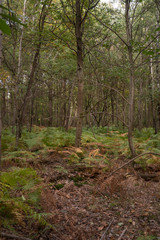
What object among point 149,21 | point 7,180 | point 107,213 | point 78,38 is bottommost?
point 107,213

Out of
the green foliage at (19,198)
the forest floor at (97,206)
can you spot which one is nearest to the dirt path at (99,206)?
the forest floor at (97,206)

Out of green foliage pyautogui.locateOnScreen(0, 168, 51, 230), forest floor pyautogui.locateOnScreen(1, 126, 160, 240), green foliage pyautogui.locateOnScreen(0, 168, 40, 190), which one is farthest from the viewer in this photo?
green foliage pyautogui.locateOnScreen(0, 168, 40, 190)

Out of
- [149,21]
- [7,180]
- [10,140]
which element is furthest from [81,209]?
[149,21]

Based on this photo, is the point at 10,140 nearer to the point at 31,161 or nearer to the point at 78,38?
the point at 31,161

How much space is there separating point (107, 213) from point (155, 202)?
105 cm

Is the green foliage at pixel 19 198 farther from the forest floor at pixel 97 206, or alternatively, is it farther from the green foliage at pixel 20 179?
the forest floor at pixel 97 206

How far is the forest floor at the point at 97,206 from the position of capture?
2510 mm

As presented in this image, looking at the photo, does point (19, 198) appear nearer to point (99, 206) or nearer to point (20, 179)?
point (20, 179)

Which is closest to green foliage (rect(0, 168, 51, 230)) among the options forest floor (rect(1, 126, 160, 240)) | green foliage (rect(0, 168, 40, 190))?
green foliage (rect(0, 168, 40, 190))

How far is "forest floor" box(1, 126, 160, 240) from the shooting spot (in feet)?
8.23

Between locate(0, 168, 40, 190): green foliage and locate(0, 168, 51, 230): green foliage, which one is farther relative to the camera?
locate(0, 168, 40, 190): green foliage

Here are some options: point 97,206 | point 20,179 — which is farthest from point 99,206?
point 20,179

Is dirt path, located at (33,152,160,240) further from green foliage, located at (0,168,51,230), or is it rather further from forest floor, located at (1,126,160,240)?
green foliage, located at (0,168,51,230)

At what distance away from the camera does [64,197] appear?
3688mm
